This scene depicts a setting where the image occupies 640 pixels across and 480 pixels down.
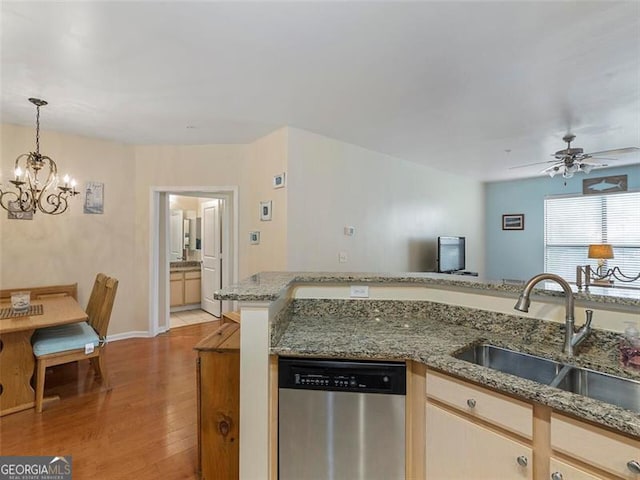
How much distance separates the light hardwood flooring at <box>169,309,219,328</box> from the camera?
500cm

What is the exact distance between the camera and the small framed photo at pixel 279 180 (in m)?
3.54

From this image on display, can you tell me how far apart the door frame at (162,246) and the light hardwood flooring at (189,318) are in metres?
0.43

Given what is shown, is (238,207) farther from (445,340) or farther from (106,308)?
(445,340)

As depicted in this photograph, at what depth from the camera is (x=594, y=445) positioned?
92 cm

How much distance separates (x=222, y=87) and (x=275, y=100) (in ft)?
1.52

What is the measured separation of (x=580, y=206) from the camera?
592cm

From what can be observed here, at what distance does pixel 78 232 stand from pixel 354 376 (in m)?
3.98

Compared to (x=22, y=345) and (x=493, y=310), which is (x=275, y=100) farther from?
(x=22, y=345)

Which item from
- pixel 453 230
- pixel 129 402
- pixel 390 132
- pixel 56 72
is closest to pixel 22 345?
pixel 129 402

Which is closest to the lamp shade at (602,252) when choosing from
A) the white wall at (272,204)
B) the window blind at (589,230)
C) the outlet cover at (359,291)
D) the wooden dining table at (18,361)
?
the window blind at (589,230)

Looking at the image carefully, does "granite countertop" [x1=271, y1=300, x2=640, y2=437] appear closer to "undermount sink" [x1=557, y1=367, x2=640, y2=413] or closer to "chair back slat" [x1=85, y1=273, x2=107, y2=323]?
"undermount sink" [x1=557, y1=367, x2=640, y2=413]

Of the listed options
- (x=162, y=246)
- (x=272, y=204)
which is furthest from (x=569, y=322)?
(x=162, y=246)

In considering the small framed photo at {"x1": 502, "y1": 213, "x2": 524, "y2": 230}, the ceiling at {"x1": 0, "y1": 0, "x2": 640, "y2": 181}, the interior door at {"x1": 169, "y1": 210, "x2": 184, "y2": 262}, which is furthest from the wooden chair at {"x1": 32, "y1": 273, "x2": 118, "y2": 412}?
the small framed photo at {"x1": 502, "y1": 213, "x2": 524, "y2": 230}

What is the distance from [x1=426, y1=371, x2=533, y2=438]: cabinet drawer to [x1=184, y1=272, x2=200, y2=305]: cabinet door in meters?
5.27
